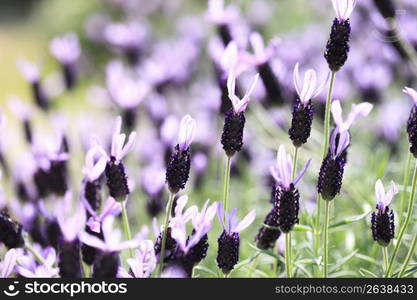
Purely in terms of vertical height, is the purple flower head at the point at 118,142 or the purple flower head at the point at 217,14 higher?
the purple flower head at the point at 217,14

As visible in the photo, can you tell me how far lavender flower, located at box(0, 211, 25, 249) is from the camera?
44.9 inches

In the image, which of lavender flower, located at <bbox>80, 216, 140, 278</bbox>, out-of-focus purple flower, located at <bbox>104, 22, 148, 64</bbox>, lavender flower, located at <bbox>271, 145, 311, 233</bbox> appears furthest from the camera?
out-of-focus purple flower, located at <bbox>104, 22, 148, 64</bbox>

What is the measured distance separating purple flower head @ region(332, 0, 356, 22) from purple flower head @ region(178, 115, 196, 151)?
0.30m

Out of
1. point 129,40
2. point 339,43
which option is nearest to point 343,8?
point 339,43

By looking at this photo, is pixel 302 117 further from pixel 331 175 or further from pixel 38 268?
pixel 38 268

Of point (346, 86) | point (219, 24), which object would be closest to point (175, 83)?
point (346, 86)

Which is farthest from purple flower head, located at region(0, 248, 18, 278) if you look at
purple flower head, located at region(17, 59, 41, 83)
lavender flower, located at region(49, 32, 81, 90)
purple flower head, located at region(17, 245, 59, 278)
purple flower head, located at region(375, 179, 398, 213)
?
lavender flower, located at region(49, 32, 81, 90)

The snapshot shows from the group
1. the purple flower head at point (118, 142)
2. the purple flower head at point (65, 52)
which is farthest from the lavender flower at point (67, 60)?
the purple flower head at point (118, 142)

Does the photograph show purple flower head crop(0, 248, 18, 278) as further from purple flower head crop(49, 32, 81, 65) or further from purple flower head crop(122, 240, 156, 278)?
purple flower head crop(49, 32, 81, 65)

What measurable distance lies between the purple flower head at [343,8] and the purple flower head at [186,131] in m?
0.30

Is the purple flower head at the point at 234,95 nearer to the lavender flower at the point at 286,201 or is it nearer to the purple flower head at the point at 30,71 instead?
the lavender flower at the point at 286,201

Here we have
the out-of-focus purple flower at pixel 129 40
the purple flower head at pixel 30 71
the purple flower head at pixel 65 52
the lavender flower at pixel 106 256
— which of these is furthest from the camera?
the out-of-focus purple flower at pixel 129 40

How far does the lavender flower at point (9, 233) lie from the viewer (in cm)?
114

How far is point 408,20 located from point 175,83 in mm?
883
